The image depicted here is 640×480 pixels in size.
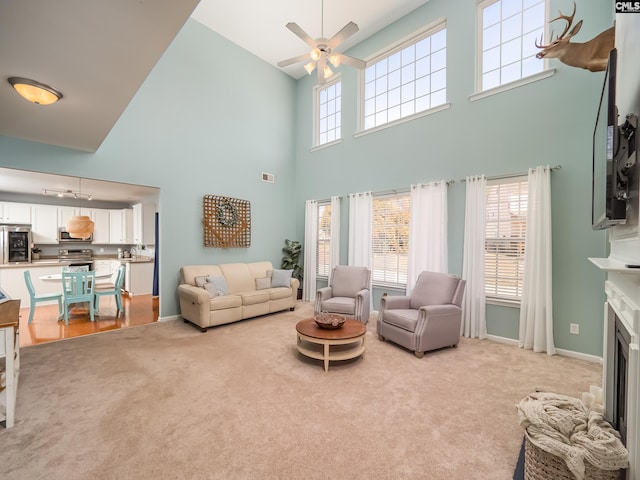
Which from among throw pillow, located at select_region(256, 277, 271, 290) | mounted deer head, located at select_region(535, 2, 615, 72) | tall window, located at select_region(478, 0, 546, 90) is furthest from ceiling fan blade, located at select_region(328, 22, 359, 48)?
throw pillow, located at select_region(256, 277, 271, 290)

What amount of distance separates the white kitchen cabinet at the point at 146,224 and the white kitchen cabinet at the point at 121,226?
1.92 feet

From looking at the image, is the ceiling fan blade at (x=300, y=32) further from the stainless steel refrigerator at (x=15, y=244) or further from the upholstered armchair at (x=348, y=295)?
the stainless steel refrigerator at (x=15, y=244)

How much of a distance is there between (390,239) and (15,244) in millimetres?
7661

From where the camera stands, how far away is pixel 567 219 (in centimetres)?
331

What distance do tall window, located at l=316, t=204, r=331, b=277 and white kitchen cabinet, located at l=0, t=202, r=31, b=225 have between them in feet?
21.3

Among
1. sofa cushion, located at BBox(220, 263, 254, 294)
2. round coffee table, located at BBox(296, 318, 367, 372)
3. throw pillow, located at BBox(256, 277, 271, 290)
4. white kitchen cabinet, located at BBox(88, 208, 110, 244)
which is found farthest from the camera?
white kitchen cabinet, located at BBox(88, 208, 110, 244)

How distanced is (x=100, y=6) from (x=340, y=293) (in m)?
4.20

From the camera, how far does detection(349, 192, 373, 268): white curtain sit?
520 cm

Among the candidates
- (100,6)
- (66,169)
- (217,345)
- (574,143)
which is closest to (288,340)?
(217,345)

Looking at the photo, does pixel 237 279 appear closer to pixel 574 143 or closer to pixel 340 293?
pixel 340 293

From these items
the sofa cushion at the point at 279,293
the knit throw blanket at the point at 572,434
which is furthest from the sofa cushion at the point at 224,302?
the knit throw blanket at the point at 572,434

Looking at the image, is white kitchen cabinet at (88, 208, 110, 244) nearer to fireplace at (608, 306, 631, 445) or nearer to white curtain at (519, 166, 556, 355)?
white curtain at (519, 166, 556, 355)

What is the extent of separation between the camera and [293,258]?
21.0 feet

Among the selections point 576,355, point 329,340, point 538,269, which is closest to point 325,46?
point 329,340
